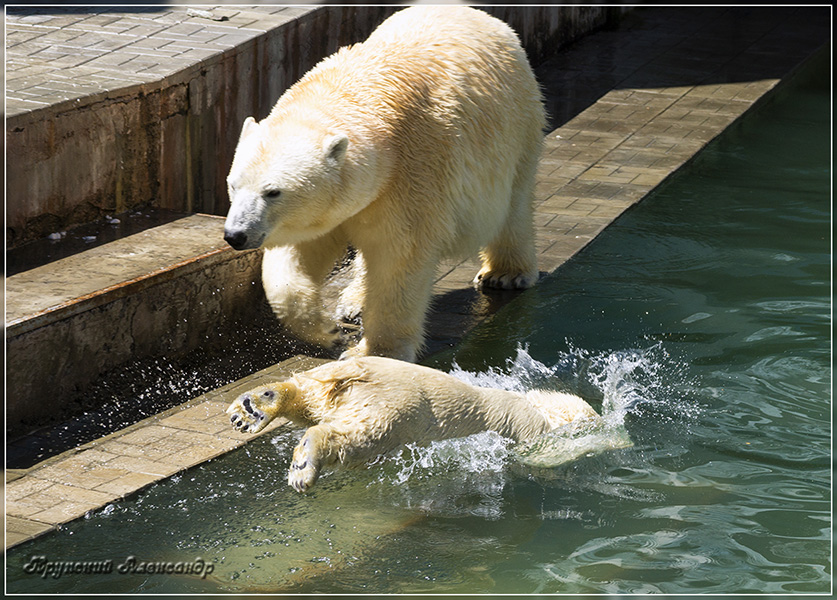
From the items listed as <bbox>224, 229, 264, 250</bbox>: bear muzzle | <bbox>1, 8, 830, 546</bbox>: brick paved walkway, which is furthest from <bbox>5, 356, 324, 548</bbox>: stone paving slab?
<bbox>224, 229, 264, 250</bbox>: bear muzzle

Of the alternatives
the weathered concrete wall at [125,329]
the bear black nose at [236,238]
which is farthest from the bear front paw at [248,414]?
the weathered concrete wall at [125,329]

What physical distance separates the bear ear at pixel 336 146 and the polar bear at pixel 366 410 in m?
0.94

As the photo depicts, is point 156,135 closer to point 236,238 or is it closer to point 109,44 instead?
point 109,44

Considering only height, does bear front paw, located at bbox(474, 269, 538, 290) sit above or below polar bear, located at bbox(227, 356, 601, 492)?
below

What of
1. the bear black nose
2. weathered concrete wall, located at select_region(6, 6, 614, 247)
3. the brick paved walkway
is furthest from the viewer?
weathered concrete wall, located at select_region(6, 6, 614, 247)

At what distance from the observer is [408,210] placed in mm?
4973

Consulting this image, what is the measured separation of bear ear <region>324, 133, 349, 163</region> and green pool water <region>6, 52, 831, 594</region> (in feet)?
3.64

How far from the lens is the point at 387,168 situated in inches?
191

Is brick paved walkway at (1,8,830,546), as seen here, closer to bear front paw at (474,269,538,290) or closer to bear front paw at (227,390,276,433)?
bear front paw at (474,269,538,290)

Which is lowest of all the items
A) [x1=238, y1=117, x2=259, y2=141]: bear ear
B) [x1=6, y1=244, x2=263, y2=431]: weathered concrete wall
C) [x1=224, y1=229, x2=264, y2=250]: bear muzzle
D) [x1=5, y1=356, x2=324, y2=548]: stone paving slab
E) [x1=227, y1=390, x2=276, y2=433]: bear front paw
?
[x1=5, y1=356, x2=324, y2=548]: stone paving slab

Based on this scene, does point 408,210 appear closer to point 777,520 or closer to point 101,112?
point 101,112

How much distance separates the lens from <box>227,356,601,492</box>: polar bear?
359 centimetres

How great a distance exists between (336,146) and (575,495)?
5.31 ft

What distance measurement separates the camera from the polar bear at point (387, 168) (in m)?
4.50
